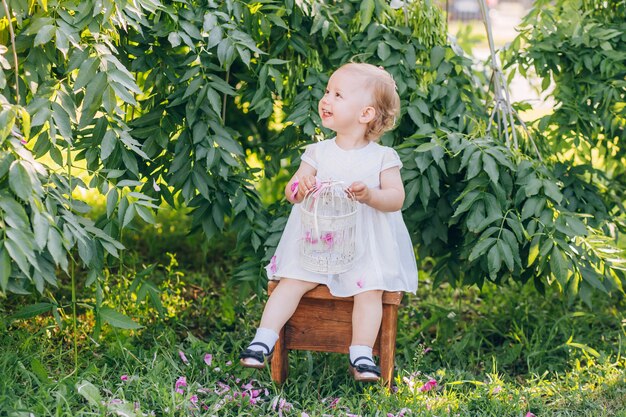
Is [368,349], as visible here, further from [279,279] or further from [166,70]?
[166,70]

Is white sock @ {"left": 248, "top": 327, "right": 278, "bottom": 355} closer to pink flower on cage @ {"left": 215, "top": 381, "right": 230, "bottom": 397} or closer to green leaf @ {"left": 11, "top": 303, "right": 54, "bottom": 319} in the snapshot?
pink flower on cage @ {"left": 215, "top": 381, "right": 230, "bottom": 397}

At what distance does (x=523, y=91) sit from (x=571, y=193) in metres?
6.81

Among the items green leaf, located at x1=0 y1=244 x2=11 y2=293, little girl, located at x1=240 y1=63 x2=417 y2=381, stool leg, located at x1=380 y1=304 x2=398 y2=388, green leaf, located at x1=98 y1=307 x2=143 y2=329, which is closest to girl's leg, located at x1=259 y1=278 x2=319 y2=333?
little girl, located at x1=240 y1=63 x2=417 y2=381

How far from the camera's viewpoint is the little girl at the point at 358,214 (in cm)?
292

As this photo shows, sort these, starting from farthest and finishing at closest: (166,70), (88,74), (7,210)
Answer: (166,70) < (88,74) < (7,210)

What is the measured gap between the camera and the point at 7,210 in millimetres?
2402

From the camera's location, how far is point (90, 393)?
2723 mm

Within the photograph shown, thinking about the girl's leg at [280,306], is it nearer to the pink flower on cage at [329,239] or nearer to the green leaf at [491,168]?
the pink flower on cage at [329,239]

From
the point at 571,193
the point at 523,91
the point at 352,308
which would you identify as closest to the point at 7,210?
the point at 352,308

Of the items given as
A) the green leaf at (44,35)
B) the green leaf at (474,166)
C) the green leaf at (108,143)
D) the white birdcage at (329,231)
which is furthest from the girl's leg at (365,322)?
the green leaf at (44,35)

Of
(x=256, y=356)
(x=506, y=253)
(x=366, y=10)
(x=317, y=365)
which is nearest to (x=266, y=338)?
(x=256, y=356)

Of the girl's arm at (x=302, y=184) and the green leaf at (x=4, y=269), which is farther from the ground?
the girl's arm at (x=302, y=184)

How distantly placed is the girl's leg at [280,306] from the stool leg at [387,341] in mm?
270

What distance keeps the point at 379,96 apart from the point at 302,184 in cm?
43
